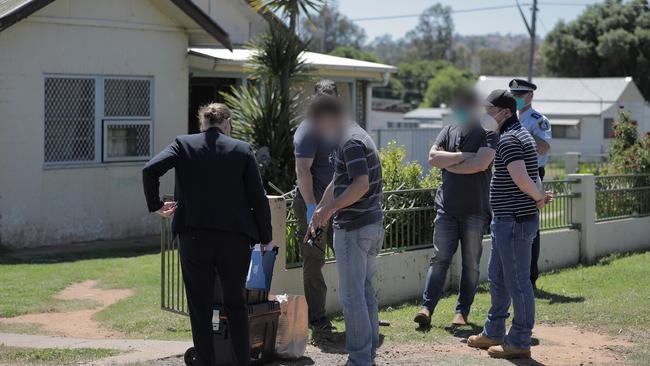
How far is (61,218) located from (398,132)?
35.5ft

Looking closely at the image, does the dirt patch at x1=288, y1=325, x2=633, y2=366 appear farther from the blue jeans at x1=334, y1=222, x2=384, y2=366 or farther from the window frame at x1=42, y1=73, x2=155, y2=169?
the window frame at x1=42, y1=73, x2=155, y2=169

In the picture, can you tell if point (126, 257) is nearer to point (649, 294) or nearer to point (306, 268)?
point (306, 268)

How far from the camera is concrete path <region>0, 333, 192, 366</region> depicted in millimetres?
6723

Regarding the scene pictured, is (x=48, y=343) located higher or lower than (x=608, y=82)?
lower

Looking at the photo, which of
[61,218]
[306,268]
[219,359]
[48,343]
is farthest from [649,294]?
[61,218]

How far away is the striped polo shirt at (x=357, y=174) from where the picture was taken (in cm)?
599

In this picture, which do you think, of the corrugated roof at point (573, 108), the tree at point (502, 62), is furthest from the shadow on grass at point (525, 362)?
the tree at point (502, 62)

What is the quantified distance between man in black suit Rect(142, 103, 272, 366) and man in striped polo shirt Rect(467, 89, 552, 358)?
6.04 feet

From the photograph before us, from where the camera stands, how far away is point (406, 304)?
9.16 meters

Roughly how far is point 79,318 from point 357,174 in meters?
3.90

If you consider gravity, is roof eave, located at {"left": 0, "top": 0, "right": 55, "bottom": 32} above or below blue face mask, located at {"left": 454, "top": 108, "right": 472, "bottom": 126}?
above

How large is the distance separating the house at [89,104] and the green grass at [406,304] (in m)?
1.56

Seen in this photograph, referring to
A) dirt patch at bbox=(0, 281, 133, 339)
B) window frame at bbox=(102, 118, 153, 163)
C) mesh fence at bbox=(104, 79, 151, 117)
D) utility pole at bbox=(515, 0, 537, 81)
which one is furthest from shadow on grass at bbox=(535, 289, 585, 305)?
utility pole at bbox=(515, 0, 537, 81)

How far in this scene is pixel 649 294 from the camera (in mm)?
9438
